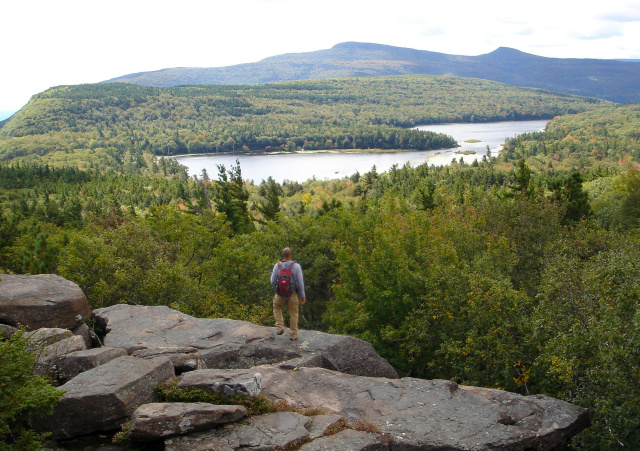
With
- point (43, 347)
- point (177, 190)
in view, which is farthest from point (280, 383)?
point (177, 190)

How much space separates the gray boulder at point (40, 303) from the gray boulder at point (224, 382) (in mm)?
6402

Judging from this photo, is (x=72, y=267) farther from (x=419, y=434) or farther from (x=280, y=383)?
(x=419, y=434)

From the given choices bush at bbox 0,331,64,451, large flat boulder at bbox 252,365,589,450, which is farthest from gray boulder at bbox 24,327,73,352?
large flat boulder at bbox 252,365,589,450

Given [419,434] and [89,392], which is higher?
[89,392]

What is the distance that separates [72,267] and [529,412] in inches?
854

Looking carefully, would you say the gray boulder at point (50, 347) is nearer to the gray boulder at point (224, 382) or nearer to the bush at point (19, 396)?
the bush at point (19, 396)

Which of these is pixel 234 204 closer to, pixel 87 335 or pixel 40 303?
pixel 87 335

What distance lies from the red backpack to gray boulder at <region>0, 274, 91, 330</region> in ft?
23.5

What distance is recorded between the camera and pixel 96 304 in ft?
75.4

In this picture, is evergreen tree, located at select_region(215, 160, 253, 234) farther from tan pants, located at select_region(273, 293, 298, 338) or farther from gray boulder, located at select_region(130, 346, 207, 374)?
gray boulder, located at select_region(130, 346, 207, 374)

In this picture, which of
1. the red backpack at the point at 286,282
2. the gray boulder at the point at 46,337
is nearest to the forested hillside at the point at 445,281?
the red backpack at the point at 286,282

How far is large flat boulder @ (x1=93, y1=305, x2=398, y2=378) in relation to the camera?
15.6 metres

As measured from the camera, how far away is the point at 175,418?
1029cm

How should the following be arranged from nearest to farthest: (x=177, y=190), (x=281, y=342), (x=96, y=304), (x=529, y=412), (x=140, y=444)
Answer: (x=140, y=444) < (x=529, y=412) < (x=281, y=342) < (x=96, y=304) < (x=177, y=190)
